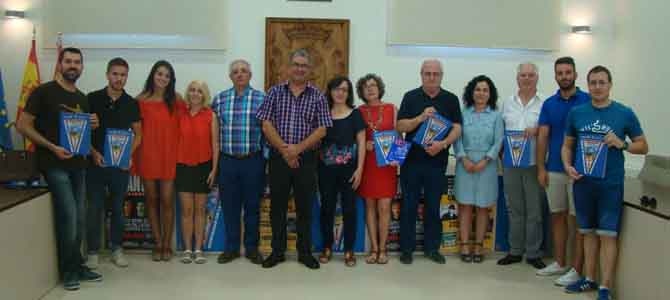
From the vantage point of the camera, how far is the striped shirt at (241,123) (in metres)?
4.16

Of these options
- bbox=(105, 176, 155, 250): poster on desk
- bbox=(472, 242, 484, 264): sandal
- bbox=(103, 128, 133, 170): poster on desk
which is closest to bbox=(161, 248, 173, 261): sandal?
bbox=(105, 176, 155, 250): poster on desk

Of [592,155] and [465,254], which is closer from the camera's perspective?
[592,155]

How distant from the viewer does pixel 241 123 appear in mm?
4156

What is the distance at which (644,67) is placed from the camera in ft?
17.6

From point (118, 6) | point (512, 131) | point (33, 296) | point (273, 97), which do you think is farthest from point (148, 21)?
point (512, 131)

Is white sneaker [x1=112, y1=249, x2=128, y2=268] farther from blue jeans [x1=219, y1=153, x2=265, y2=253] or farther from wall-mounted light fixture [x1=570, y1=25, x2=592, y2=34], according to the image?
wall-mounted light fixture [x1=570, y1=25, x2=592, y2=34]

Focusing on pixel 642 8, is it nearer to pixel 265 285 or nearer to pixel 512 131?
pixel 512 131

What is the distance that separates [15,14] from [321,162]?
3.30m

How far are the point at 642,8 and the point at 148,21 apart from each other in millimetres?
4721

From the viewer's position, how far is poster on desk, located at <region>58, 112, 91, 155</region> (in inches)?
138

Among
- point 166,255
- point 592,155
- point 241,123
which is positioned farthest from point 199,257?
point 592,155

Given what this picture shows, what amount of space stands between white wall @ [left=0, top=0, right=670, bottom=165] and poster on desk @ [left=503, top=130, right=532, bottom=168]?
63.5 inches

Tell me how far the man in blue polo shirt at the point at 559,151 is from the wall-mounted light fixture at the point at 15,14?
468 centimetres

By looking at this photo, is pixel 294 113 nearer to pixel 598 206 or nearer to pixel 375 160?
pixel 375 160
